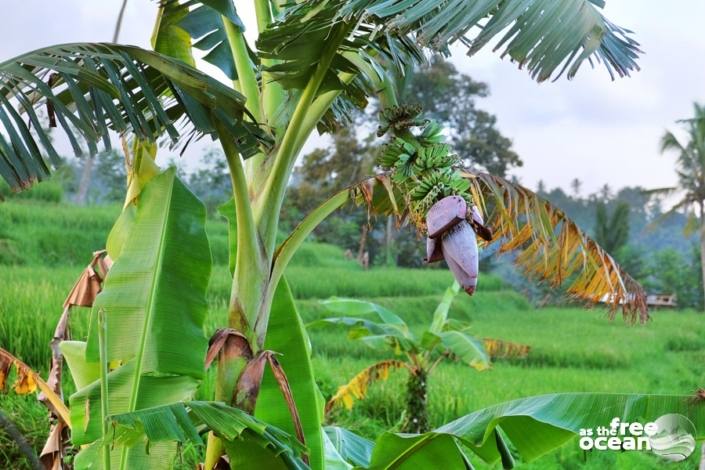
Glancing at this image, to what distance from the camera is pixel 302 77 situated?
1.27 metres

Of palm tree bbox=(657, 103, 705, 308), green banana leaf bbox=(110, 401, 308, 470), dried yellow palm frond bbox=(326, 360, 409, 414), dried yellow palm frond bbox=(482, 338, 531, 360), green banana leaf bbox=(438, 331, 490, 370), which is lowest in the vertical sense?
dried yellow palm frond bbox=(326, 360, 409, 414)

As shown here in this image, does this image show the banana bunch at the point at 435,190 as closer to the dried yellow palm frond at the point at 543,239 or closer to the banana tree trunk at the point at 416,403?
the dried yellow palm frond at the point at 543,239

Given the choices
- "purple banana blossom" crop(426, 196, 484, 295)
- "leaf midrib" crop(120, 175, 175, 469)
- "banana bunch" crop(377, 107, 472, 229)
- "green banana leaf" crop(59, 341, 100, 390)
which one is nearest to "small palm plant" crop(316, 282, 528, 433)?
"green banana leaf" crop(59, 341, 100, 390)

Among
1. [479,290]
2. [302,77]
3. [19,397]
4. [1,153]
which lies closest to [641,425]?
[302,77]

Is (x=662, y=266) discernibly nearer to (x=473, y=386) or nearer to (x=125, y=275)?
(x=473, y=386)

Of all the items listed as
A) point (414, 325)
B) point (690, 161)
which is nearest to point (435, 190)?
point (414, 325)

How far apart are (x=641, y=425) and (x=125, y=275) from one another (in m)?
1.04

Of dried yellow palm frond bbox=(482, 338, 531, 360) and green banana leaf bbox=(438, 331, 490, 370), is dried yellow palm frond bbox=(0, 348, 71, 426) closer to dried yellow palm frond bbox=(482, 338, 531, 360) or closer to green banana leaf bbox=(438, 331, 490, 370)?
green banana leaf bbox=(438, 331, 490, 370)

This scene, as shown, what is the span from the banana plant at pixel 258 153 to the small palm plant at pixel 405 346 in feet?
4.03

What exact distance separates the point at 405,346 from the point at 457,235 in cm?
236

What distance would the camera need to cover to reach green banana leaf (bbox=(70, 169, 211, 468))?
1314 millimetres

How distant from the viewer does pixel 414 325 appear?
553cm

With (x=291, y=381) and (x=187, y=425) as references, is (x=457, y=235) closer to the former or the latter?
(x=187, y=425)

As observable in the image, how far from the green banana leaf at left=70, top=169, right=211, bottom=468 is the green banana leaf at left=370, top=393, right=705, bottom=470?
39 centimetres
